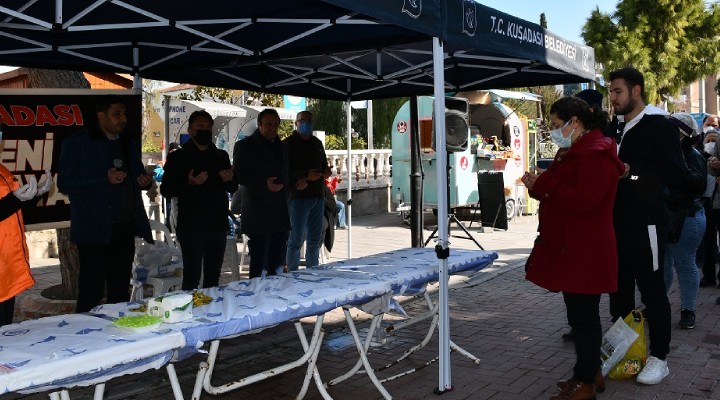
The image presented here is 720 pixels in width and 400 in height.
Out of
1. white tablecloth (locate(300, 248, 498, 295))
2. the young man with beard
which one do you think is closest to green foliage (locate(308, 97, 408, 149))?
white tablecloth (locate(300, 248, 498, 295))

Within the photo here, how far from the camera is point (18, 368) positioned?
2.54m

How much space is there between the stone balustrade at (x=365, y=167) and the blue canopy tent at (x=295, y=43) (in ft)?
25.1

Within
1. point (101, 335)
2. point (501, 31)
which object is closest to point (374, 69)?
point (501, 31)

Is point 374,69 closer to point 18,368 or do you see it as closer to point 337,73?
point 337,73

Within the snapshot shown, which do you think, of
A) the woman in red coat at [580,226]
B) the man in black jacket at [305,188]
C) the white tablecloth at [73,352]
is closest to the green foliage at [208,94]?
the man in black jacket at [305,188]

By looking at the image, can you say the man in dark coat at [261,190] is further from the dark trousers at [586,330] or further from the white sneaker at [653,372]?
the white sneaker at [653,372]

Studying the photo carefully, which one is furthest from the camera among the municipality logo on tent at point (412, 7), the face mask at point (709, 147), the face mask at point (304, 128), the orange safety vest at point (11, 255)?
the face mask at point (709, 147)

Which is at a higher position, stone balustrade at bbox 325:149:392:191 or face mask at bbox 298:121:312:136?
face mask at bbox 298:121:312:136

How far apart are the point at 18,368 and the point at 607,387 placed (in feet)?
11.4

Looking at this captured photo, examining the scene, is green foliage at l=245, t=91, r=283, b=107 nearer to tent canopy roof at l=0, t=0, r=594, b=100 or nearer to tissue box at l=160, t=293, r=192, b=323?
tent canopy roof at l=0, t=0, r=594, b=100

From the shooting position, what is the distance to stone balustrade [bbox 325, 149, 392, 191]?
15.3 meters

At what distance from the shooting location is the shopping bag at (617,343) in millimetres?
4527

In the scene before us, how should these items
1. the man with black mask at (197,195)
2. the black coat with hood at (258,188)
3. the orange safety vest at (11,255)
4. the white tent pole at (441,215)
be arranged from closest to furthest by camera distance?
the orange safety vest at (11,255) < the white tent pole at (441,215) < the man with black mask at (197,195) < the black coat with hood at (258,188)

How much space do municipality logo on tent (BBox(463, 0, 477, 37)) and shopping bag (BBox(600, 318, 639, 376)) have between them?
2.13 metres
